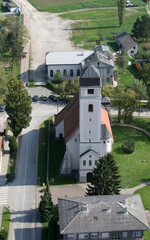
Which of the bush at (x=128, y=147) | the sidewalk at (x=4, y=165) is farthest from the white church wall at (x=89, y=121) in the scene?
the sidewalk at (x=4, y=165)

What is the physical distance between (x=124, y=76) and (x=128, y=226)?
73.2m

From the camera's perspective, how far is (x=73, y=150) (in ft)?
303

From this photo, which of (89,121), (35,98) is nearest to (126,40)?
(35,98)

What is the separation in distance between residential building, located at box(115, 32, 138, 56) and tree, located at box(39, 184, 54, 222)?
81.5 metres

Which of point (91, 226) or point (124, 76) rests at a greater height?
point (124, 76)

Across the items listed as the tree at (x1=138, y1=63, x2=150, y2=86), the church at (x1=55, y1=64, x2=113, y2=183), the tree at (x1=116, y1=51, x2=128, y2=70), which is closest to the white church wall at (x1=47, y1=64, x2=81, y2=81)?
the tree at (x1=116, y1=51, x2=128, y2=70)

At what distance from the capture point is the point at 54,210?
82062mm

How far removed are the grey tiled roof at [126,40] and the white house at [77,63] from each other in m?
17.2

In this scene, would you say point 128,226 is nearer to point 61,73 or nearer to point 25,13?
point 61,73

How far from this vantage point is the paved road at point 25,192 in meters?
79.8

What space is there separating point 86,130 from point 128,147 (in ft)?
56.1

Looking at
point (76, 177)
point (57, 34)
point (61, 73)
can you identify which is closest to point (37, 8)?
point (57, 34)

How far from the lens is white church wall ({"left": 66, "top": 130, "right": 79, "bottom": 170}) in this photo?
9112 centimetres

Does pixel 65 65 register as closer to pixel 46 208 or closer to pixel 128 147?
pixel 128 147
